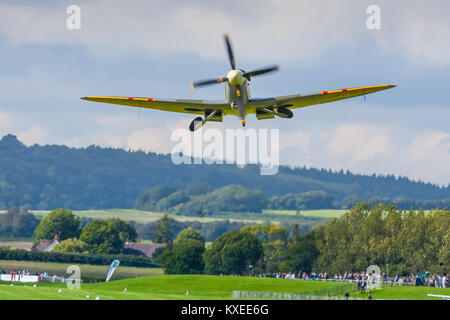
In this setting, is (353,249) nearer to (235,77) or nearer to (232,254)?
(232,254)

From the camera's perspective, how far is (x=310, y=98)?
74.9m

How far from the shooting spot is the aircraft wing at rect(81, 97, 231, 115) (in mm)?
73750

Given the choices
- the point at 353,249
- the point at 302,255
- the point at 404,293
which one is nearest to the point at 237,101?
the point at 404,293

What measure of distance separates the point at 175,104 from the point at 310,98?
12.7m

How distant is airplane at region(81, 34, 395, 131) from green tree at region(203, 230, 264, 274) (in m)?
106

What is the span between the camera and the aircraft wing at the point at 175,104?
7375 centimetres

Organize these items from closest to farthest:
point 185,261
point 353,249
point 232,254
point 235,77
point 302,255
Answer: point 235,77 → point 353,249 → point 302,255 → point 185,261 → point 232,254

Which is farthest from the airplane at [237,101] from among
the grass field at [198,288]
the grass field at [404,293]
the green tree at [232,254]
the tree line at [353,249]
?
the green tree at [232,254]

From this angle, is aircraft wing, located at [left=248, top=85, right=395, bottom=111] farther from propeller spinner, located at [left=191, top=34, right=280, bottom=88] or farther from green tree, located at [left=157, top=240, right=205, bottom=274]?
green tree, located at [left=157, top=240, right=205, bottom=274]

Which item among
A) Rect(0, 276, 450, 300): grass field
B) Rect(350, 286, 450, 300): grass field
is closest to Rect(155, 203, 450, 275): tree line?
Rect(0, 276, 450, 300): grass field

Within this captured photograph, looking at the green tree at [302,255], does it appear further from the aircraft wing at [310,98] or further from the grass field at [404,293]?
the aircraft wing at [310,98]

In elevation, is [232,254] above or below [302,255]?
above
